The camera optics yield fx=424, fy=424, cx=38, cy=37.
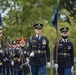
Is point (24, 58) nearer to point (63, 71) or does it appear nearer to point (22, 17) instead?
point (63, 71)

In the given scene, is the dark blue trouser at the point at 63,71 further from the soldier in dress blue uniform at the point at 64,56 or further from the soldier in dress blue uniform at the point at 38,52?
the soldier in dress blue uniform at the point at 38,52

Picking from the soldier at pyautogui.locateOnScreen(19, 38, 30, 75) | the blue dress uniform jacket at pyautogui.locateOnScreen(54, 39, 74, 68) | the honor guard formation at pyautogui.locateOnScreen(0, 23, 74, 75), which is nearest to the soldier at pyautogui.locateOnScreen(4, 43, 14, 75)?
the soldier at pyautogui.locateOnScreen(19, 38, 30, 75)

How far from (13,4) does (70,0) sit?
639 cm

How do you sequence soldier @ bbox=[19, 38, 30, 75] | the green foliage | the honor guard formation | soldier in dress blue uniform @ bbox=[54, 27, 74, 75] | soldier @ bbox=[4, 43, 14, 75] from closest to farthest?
1. the honor guard formation
2. soldier in dress blue uniform @ bbox=[54, 27, 74, 75]
3. soldier @ bbox=[19, 38, 30, 75]
4. soldier @ bbox=[4, 43, 14, 75]
5. the green foliage

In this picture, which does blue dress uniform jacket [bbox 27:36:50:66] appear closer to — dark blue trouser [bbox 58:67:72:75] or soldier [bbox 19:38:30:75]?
dark blue trouser [bbox 58:67:72:75]

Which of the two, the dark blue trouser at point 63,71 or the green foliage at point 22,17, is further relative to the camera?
the green foliage at point 22,17

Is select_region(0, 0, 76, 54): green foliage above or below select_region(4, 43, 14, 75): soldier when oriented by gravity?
above

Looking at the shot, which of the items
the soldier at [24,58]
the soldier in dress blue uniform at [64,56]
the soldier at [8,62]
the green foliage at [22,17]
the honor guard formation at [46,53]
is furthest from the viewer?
the green foliage at [22,17]

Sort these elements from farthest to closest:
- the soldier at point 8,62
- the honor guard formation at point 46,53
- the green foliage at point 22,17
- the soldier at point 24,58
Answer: the green foliage at point 22,17 → the soldier at point 8,62 → the soldier at point 24,58 → the honor guard formation at point 46,53

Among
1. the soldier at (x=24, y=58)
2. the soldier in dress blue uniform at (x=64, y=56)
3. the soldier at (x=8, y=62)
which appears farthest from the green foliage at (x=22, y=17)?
the soldier in dress blue uniform at (x=64, y=56)

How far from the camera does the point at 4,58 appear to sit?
22719 millimetres

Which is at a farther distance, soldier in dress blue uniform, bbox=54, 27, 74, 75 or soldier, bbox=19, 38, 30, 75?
soldier, bbox=19, 38, 30, 75

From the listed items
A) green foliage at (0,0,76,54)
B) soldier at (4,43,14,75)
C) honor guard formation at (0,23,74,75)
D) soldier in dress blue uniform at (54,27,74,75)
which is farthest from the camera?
green foliage at (0,0,76,54)

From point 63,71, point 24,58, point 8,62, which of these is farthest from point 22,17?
point 63,71
